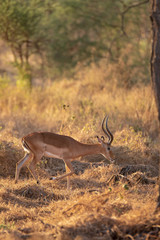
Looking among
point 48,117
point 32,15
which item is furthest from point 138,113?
point 32,15

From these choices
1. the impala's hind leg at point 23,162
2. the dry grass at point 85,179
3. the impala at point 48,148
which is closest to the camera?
the dry grass at point 85,179

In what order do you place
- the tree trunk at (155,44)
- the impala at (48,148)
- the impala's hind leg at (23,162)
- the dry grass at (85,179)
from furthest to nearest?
the impala's hind leg at (23,162), the impala at (48,148), the tree trunk at (155,44), the dry grass at (85,179)

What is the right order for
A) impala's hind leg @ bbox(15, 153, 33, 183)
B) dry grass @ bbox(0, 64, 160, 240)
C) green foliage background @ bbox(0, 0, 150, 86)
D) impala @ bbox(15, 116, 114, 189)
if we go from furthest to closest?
green foliage background @ bbox(0, 0, 150, 86) → impala's hind leg @ bbox(15, 153, 33, 183) → impala @ bbox(15, 116, 114, 189) → dry grass @ bbox(0, 64, 160, 240)

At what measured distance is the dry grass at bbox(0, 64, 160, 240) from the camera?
12.4 feet

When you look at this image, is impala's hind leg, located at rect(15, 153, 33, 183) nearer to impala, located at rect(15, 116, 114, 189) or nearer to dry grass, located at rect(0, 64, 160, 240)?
impala, located at rect(15, 116, 114, 189)

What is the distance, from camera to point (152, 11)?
430 cm

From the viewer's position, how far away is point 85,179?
6285 mm

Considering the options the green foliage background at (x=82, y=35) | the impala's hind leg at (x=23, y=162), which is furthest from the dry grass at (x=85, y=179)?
the green foliage background at (x=82, y=35)

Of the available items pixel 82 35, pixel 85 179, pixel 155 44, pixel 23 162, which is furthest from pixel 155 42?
pixel 82 35

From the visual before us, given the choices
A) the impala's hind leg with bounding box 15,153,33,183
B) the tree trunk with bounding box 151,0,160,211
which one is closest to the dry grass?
the impala's hind leg with bounding box 15,153,33,183

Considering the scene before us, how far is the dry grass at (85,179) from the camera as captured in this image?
3791 millimetres

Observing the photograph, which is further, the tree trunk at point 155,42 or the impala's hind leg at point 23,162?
the impala's hind leg at point 23,162

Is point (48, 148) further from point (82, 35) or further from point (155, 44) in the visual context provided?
point (82, 35)

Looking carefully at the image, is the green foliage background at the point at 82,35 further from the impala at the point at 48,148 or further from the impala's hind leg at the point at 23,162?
the impala's hind leg at the point at 23,162
